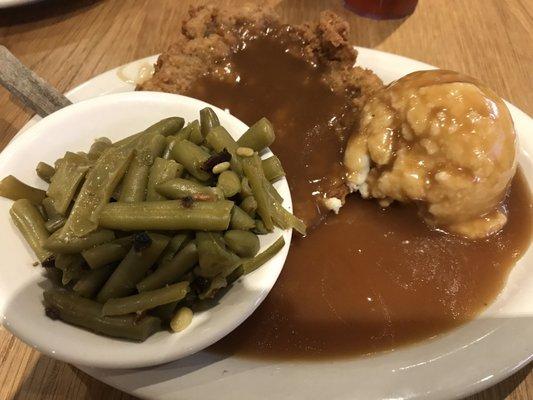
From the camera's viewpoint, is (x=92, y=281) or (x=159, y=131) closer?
(x=92, y=281)

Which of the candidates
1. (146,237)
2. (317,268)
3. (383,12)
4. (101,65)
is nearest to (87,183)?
(146,237)

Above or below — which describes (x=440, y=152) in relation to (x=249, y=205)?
below

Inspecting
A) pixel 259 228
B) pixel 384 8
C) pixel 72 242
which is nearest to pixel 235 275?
pixel 259 228

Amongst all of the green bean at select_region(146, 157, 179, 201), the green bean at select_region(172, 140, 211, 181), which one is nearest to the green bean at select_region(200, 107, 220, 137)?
the green bean at select_region(172, 140, 211, 181)

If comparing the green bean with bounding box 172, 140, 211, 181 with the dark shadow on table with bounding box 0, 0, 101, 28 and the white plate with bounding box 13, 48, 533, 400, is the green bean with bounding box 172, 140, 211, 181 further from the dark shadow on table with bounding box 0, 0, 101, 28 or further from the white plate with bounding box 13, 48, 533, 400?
the dark shadow on table with bounding box 0, 0, 101, 28

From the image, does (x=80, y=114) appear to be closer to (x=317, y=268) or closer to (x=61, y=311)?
(x=61, y=311)

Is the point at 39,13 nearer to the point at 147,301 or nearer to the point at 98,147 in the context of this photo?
the point at 98,147
